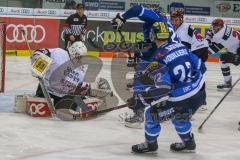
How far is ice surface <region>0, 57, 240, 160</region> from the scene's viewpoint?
18.4 ft

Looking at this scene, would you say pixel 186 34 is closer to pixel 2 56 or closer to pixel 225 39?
pixel 225 39

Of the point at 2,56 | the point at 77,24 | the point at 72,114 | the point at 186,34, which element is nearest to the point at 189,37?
the point at 186,34

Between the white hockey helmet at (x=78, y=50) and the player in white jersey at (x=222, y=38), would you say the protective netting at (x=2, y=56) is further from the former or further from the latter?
the player in white jersey at (x=222, y=38)

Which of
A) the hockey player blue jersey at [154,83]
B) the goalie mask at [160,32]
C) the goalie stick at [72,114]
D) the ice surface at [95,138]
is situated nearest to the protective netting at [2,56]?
→ the ice surface at [95,138]

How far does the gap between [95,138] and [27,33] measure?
8.41m

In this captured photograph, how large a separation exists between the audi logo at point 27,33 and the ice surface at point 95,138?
229 inches

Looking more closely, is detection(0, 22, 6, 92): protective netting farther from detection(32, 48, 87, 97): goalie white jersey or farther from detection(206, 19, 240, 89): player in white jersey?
detection(206, 19, 240, 89): player in white jersey

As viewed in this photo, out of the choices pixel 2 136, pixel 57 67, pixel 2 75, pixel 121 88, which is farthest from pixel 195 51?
pixel 2 136

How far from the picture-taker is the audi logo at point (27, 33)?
14195 millimetres

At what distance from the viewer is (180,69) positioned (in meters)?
5.43

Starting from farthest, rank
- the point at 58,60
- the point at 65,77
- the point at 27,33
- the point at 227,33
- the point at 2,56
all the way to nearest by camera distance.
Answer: the point at 27,33, the point at 227,33, the point at 2,56, the point at 65,77, the point at 58,60

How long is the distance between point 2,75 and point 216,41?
3737 mm

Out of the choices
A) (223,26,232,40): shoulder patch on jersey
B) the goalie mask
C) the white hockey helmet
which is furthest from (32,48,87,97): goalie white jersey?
(223,26,232,40): shoulder patch on jersey

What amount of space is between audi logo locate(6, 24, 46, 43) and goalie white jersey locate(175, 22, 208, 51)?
661cm
